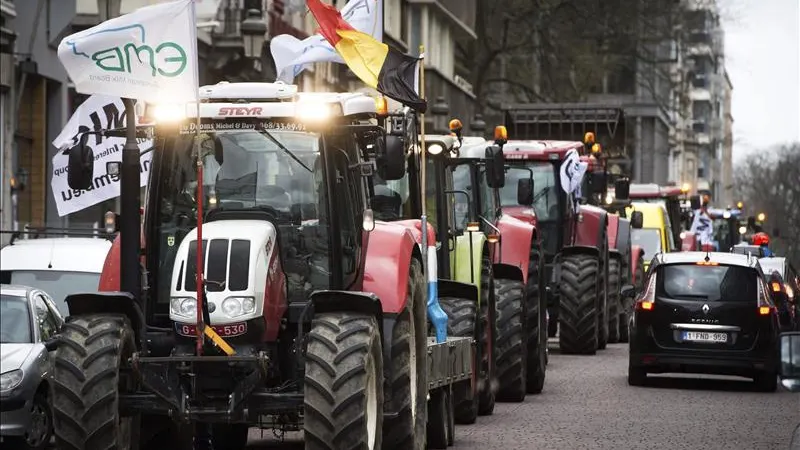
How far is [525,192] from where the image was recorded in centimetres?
2670

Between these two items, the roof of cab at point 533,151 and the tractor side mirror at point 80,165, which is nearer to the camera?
the tractor side mirror at point 80,165

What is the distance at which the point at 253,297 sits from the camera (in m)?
12.5

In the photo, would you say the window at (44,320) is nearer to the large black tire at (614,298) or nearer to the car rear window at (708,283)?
the car rear window at (708,283)

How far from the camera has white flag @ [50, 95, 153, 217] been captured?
64.4 feet

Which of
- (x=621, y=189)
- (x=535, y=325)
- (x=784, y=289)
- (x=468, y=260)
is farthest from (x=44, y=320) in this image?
(x=621, y=189)

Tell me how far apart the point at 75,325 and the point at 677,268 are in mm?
13016

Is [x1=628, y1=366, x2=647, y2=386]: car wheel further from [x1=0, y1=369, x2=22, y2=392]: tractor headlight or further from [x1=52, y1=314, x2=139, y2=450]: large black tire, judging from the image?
[x1=52, y1=314, x2=139, y2=450]: large black tire

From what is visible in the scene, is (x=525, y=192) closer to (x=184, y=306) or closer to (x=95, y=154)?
(x=95, y=154)

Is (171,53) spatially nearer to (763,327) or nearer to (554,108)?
(763,327)

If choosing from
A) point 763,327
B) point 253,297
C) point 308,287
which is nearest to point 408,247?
point 308,287

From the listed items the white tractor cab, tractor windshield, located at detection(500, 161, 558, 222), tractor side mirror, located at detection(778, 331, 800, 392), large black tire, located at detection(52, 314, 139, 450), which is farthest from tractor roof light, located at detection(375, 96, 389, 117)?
tractor windshield, located at detection(500, 161, 558, 222)

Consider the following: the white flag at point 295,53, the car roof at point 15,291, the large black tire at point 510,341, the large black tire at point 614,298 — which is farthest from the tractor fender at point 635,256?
the car roof at point 15,291

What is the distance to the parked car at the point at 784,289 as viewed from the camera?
25.7 m

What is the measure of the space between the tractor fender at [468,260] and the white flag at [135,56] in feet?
23.5
